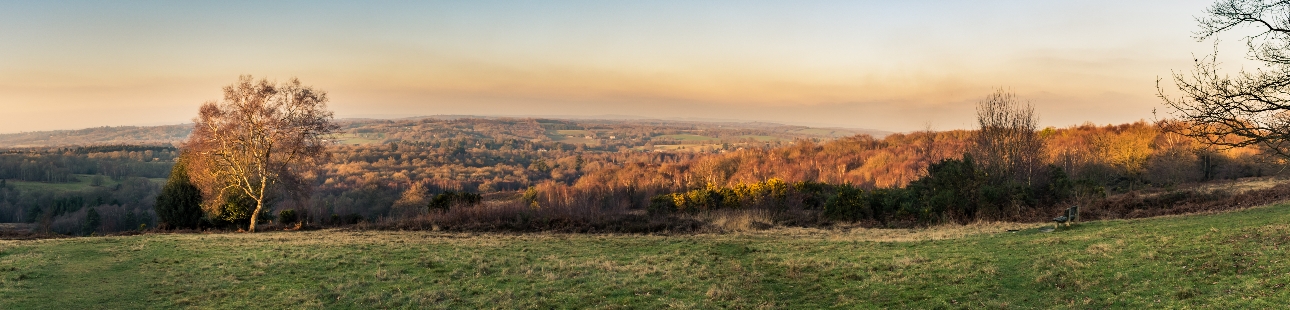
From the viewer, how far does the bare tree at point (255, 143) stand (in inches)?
1179

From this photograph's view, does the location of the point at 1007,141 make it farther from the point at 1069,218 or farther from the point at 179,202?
the point at 179,202

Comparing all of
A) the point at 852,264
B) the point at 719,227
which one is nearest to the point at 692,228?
the point at 719,227

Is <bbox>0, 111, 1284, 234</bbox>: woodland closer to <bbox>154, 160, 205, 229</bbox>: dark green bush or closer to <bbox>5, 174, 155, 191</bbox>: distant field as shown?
<bbox>5, 174, 155, 191</bbox>: distant field

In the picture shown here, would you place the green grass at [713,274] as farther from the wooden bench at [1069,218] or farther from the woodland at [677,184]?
the woodland at [677,184]

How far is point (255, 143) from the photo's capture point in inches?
1207

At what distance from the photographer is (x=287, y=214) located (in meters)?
36.4

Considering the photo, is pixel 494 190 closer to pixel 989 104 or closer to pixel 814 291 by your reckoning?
pixel 989 104

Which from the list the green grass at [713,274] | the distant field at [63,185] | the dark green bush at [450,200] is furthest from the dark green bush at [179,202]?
the distant field at [63,185]

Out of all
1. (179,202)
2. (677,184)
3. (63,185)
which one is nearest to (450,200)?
(179,202)

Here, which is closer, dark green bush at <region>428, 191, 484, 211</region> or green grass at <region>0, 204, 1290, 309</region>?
green grass at <region>0, 204, 1290, 309</region>

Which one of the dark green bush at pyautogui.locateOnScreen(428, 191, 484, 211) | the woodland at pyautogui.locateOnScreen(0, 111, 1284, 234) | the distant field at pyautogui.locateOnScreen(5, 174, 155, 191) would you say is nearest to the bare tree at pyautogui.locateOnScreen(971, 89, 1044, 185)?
the woodland at pyautogui.locateOnScreen(0, 111, 1284, 234)

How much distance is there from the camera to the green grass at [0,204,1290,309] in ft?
34.5

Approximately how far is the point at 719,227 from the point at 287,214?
26.4 metres

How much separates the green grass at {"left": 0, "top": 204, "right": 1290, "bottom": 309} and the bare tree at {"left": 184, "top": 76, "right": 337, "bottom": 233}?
33.5 feet
